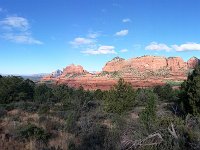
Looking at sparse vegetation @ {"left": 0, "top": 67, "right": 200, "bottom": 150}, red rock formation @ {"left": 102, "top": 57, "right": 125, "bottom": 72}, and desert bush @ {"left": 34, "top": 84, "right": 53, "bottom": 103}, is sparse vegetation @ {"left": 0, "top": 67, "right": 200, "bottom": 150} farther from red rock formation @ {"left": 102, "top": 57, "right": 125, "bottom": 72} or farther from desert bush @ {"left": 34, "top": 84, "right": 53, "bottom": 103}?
red rock formation @ {"left": 102, "top": 57, "right": 125, "bottom": 72}

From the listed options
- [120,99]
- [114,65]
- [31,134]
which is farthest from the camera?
[114,65]

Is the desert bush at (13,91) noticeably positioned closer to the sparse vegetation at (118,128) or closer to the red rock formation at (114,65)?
the sparse vegetation at (118,128)

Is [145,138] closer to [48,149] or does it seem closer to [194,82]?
[48,149]

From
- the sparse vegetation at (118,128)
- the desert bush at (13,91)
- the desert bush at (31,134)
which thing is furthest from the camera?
the desert bush at (13,91)

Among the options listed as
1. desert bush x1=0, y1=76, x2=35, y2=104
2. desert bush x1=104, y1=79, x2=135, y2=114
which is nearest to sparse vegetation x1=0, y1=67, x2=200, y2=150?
desert bush x1=104, y1=79, x2=135, y2=114

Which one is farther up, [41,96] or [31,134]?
[31,134]

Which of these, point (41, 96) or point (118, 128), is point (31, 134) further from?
point (41, 96)

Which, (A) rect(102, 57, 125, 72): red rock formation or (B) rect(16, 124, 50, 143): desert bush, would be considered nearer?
(B) rect(16, 124, 50, 143): desert bush

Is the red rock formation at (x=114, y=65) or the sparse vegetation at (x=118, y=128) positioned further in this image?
the red rock formation at (x=114, y=65)

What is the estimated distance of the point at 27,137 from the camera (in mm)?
10586

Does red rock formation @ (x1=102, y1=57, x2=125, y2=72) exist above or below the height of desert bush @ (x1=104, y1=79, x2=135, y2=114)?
above

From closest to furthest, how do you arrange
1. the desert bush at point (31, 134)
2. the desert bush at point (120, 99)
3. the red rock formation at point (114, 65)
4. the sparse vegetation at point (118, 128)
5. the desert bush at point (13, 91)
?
the sparse vegetation at point (118, 128), the desert bush at point (31, 134), the desert bush at point (120, 99), the desert bush at point (13, 91), the red rock formation at point (114, 65)

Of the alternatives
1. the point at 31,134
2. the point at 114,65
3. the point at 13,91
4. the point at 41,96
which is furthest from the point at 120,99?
the point at 114,65

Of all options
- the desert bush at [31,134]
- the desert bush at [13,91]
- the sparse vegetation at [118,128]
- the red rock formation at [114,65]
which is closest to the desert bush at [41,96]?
the desert bush at [13,91]
